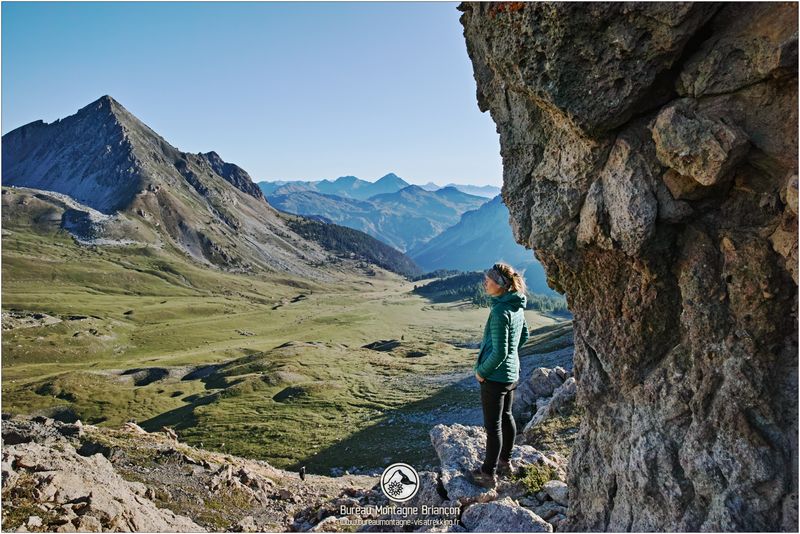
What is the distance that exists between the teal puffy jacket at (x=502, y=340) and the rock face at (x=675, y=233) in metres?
1.54

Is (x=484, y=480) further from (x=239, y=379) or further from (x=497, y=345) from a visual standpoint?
(x=239, y=379)

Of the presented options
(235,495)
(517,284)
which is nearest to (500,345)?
(517,284)

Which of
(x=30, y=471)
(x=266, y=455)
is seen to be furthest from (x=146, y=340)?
(x=30, y=471)

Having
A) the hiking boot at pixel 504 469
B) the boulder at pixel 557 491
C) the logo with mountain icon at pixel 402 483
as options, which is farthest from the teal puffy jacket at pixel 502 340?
the logo with mountain icon at pixel 402 483

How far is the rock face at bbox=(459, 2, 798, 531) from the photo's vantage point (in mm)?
8672

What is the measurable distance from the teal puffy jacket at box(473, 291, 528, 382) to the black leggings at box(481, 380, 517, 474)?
279 millimetres

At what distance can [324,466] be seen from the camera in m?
45.2

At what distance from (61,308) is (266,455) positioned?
15456 centimetres

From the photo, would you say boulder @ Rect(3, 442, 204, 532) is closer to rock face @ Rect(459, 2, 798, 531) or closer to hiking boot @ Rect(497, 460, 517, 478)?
hiking boot @ Rect(497, 460, 517, 478)

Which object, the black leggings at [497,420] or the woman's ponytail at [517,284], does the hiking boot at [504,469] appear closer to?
the black leggings at [497,420]

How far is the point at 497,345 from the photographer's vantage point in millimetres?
11734

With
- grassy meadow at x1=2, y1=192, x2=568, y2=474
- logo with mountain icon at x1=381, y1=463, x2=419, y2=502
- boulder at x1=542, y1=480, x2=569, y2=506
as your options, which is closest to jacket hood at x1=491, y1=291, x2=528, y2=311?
boulder at x1=542, y1=480, x2=569, y2=506

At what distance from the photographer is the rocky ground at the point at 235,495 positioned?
43.2ft

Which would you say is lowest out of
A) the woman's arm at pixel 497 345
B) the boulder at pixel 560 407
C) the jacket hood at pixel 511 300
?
the boulder at pixel 560 407
